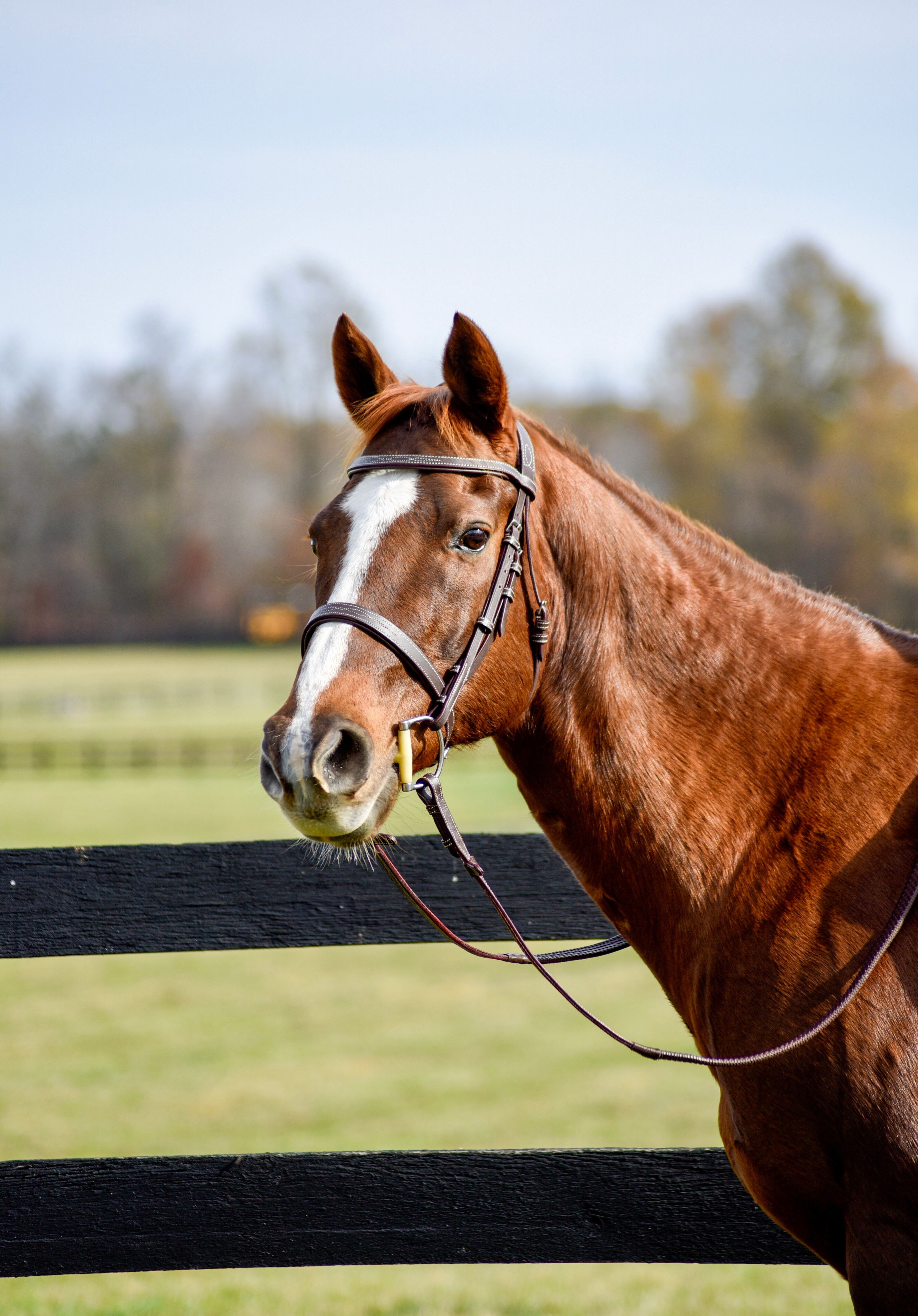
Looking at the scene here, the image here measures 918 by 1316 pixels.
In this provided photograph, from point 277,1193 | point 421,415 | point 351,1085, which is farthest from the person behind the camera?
point 351,1085

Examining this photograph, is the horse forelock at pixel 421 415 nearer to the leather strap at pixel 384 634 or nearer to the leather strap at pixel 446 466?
the leather strap at pixel 446 466

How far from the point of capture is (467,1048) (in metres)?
8.78

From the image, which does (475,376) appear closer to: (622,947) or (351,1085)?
(622,947)

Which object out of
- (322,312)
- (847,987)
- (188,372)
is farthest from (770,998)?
(188,372)

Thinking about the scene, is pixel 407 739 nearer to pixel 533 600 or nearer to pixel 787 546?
pixel 533 600

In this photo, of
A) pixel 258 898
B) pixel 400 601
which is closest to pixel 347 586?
pixel 400 601

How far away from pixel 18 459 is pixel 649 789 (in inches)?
2641

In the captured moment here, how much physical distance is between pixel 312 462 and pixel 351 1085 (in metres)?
57.2

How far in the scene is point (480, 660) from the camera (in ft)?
7.84

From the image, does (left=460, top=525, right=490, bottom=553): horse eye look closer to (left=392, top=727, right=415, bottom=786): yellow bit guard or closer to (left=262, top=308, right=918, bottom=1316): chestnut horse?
(left=262, top=308, right=918, bottom=1316): chestnut horse

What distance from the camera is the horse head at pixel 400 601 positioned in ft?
7.06

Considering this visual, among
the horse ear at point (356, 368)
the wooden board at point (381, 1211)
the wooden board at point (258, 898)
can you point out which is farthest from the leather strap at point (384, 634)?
the wooden board at point (381, 1211)

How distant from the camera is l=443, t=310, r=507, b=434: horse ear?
239 cm

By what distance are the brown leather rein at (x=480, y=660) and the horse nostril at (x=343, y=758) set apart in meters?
0.12
